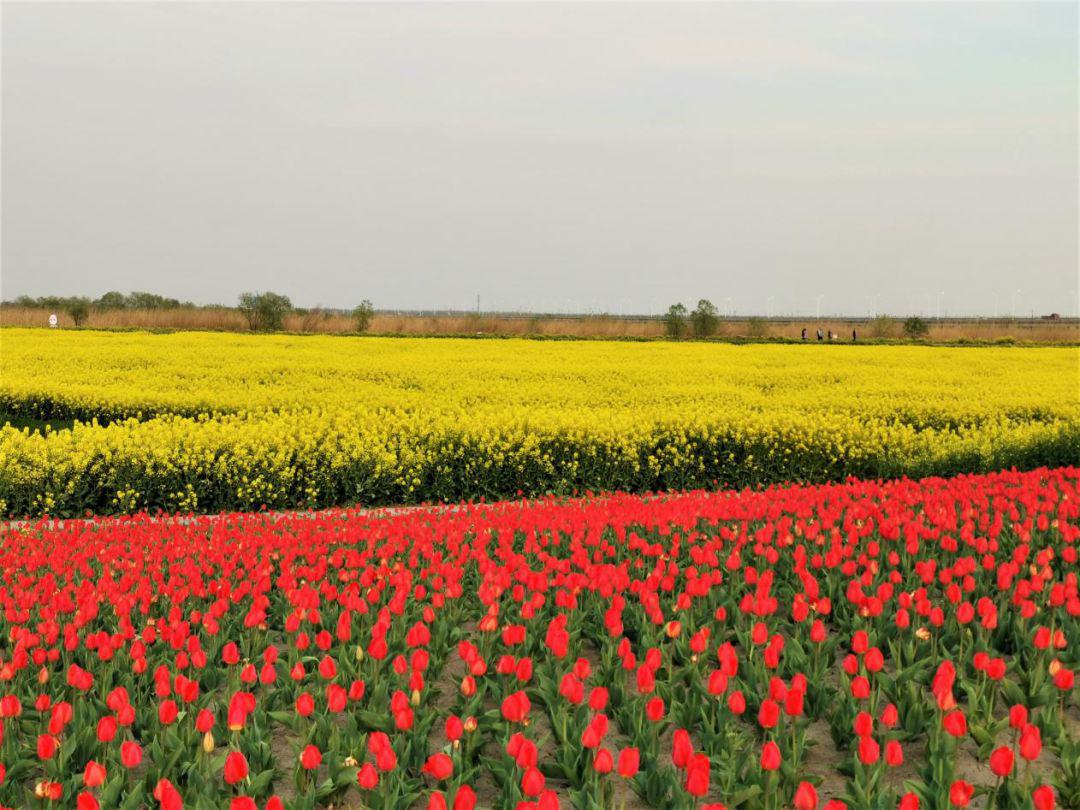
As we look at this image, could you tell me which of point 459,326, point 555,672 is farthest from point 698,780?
point 459,326

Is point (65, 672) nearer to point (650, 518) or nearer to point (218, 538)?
point (218, 538)

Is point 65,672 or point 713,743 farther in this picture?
point 65,672

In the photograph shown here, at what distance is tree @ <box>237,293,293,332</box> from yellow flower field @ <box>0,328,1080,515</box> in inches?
1002

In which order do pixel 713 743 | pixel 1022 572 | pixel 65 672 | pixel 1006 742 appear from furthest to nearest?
pixel 1022 572 < pixel 65 672 < pixel 1006 742 < pixel 713 743

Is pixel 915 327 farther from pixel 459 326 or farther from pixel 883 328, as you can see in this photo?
pixel 459 326

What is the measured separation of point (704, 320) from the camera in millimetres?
47906

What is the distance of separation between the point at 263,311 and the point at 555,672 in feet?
154

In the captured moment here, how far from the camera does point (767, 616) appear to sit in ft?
16.3

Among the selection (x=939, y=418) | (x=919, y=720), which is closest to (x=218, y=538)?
(x=919, y=720)

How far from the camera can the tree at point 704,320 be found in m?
47.8

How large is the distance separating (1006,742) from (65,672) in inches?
172

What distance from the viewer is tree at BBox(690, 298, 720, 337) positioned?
47.8m

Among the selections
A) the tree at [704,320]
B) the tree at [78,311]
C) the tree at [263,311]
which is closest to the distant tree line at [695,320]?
the tree at [704,320]

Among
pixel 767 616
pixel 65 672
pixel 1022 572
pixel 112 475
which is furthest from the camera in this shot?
pixel 112 475
